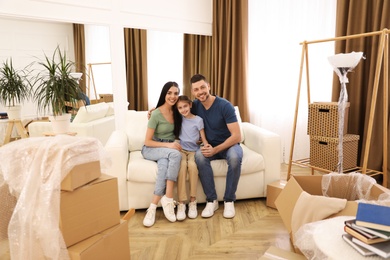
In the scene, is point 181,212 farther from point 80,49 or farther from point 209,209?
point 80,49

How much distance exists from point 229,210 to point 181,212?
0.35m

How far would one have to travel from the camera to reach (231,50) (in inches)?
155

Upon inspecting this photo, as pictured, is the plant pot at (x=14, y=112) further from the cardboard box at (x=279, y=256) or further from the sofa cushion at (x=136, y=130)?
the cardboard box at (x=279, y=256)

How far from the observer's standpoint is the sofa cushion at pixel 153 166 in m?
2.39

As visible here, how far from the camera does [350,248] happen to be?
3.94 feet

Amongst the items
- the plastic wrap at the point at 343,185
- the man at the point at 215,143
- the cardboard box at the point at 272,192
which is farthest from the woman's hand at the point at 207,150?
the plastic wrap at the point at 343,185

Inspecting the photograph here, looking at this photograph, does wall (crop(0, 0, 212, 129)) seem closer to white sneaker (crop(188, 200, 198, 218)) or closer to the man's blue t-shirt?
the man's blue t-shirt

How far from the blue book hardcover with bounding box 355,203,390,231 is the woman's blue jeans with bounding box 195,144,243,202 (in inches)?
48.8

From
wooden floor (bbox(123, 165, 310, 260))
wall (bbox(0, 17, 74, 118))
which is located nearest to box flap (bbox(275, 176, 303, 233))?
wooden floor (bbox(123, 165, 310, 260))

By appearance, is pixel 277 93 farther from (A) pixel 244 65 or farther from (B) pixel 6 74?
(B) pixel 6 74

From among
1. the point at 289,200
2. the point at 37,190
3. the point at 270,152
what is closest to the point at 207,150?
the point at 270,152

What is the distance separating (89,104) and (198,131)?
1.10 metres

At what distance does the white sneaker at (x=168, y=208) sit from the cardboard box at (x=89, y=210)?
26.3 inches

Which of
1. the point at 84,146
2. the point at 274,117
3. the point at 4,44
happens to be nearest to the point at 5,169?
the point at 84,146
